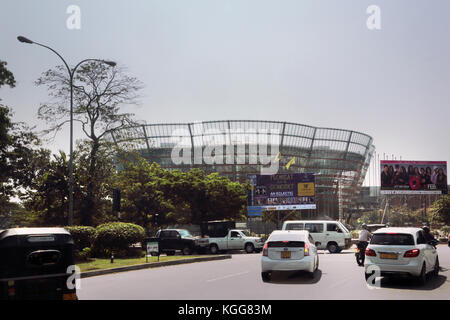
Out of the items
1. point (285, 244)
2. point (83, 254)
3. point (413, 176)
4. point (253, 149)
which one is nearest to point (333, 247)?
point (83, 254)

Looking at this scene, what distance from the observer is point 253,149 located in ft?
263

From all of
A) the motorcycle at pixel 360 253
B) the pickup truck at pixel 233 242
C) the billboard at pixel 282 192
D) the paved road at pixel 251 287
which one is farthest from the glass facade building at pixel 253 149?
the paved road at pixel 251 287

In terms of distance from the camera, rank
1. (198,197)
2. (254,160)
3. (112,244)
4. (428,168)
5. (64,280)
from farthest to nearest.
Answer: (254,160) < (428,168) < (198,197) < (112,244) < (64,280)

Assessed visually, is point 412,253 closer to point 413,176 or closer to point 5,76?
point 5,76

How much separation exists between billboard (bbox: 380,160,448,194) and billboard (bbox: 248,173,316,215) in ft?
33.7

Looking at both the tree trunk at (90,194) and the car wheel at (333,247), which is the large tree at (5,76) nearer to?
the tree trunk at (90,194)

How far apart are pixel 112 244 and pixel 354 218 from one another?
10524cm

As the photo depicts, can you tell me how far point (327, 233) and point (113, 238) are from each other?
45.5ft

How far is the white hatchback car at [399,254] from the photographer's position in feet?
42.8

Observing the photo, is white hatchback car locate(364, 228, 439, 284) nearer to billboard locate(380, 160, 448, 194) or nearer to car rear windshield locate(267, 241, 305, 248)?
car rear windshield locate(267, 241, 305, 248)

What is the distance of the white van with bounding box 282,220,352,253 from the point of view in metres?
30.9
